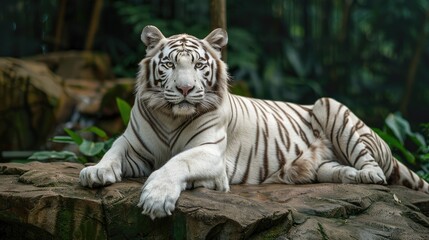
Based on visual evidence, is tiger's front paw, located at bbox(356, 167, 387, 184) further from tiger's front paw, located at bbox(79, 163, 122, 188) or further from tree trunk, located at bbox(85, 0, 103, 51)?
tree trunk, located at bbox(85, 0, 103, 51)

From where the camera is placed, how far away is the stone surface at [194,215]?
3123mm

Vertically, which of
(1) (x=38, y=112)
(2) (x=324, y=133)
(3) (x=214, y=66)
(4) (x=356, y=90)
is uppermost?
(3) (x=214, y=66)

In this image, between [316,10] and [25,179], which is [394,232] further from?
[316,10]

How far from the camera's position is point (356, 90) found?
516 inches

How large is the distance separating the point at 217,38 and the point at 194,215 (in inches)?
53.1

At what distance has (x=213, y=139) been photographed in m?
3.82

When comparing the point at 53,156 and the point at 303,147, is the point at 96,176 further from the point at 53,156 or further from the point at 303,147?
the point at 53,156

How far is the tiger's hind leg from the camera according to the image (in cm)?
428

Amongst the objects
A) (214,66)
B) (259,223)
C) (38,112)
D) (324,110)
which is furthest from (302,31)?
(259,223)

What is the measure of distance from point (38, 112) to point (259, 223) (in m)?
5.40

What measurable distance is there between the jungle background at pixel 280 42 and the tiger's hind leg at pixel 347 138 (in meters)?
6.07

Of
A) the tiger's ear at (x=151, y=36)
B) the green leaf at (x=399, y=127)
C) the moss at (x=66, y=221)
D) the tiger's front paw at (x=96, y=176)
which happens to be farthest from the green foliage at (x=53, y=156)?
the green leaf at (x=399, y=127)

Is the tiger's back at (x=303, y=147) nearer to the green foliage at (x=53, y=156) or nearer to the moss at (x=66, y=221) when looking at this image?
the moss at (x=66, y=221)

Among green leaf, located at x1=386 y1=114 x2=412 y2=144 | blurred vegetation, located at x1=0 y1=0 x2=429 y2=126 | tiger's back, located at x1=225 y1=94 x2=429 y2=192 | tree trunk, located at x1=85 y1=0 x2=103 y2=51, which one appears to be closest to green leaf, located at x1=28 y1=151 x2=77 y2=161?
tiger's back, located at x1=225 y1=94 x2=429 y2=192
